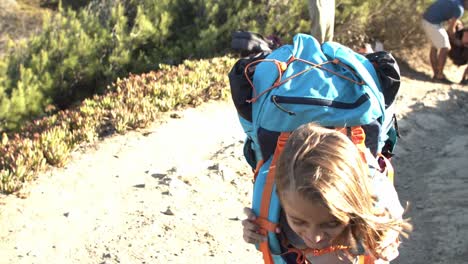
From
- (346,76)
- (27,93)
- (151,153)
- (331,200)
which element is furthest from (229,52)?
(331,200)

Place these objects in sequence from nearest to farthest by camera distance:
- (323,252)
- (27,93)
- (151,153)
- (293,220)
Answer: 1. (293,220)
2. (323,252)
3. (151,153)
4. (27,93)

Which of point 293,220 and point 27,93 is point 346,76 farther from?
point 27,93

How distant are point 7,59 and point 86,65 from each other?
42.0 inches

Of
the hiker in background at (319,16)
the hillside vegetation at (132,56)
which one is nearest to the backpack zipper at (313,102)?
the hillside vegetation at (132,56)

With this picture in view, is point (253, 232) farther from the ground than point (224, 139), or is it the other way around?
point (253, 232)

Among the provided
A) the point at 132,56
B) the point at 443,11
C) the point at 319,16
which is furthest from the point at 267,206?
the point at 443,11

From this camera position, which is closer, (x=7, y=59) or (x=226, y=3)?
(x=7, y=59)

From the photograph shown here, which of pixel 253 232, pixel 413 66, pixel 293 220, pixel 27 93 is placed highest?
pixel 293 220

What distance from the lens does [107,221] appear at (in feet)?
15.5

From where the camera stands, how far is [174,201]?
5000 mm

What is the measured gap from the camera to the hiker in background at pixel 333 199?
1.86 m

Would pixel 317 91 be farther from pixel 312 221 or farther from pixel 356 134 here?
pixel 312 221

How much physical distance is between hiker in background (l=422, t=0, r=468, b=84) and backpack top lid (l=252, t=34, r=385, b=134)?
772cm

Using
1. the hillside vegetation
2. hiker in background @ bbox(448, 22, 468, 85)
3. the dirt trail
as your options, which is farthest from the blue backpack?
hiker in background @ bbox(448, 22, 468, 85)
